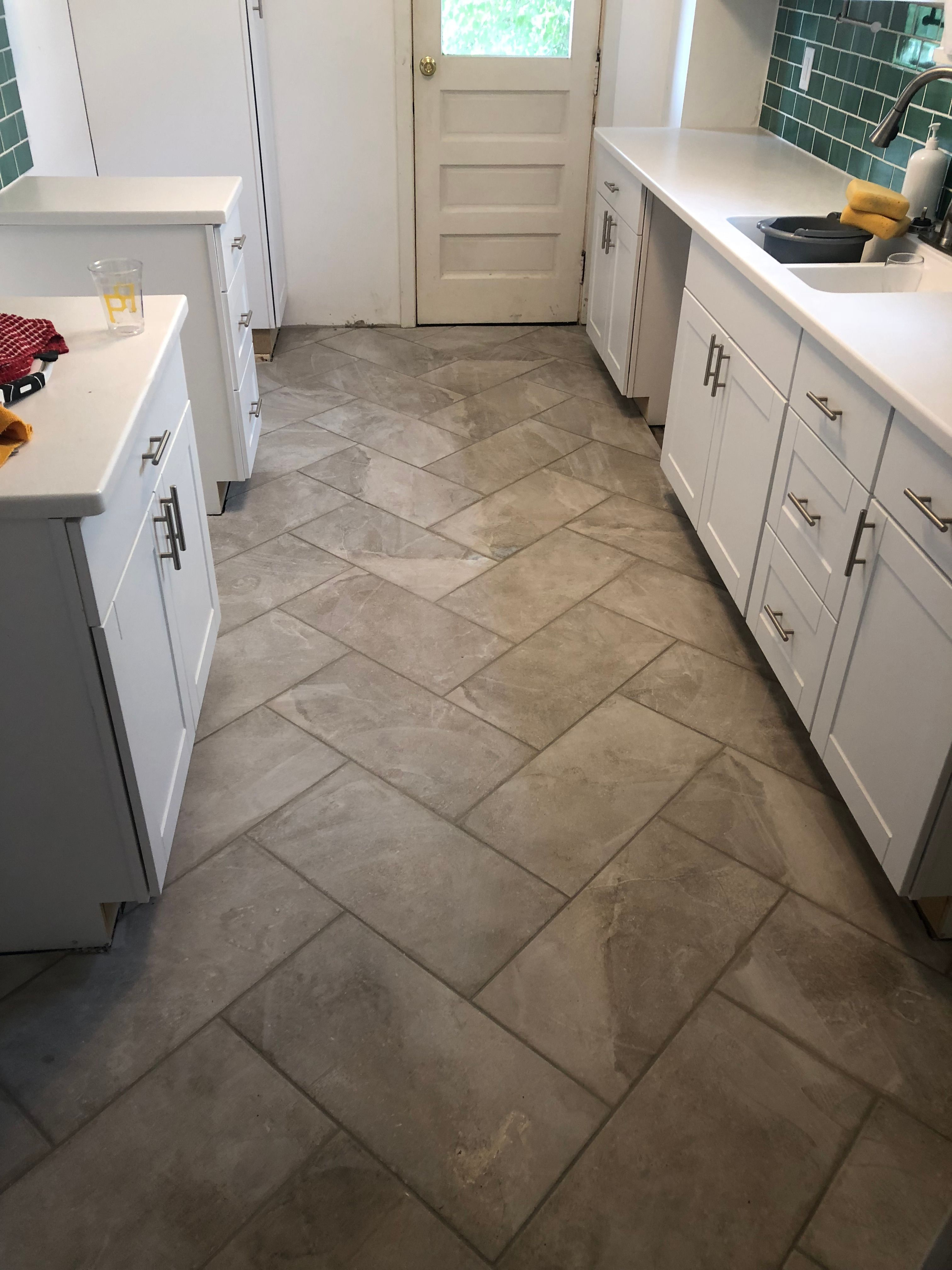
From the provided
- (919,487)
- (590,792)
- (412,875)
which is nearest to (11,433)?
(412,875)

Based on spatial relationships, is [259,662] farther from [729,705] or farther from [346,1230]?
[346,1230]

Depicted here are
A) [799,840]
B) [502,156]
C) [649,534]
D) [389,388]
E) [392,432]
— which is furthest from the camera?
[502,156]

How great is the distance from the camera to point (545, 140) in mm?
4527

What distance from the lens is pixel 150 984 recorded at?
1764mm

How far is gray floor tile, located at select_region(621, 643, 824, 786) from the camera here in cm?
231

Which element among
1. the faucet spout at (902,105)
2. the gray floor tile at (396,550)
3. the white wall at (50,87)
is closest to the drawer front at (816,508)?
the faucet spout at (902,105)

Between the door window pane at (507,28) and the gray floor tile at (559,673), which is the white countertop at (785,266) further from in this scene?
the gray floor tile at (559,673)

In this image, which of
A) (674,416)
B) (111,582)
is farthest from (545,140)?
(111,582)

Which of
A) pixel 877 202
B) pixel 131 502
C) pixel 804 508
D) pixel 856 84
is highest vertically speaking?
pixel 856 84

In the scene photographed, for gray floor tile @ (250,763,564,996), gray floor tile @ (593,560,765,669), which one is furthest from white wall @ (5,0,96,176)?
gray floor tile @ (250,763,564,996)

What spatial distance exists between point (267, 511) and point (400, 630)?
826 mm

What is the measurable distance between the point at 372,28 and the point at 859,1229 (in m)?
4.50

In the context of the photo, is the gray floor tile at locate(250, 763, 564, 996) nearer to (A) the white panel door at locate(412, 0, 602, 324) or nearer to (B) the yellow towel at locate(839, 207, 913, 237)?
(B) the yellow towel at locate(839, 207, 913, 237)

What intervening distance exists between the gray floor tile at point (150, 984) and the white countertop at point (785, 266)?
139cm
